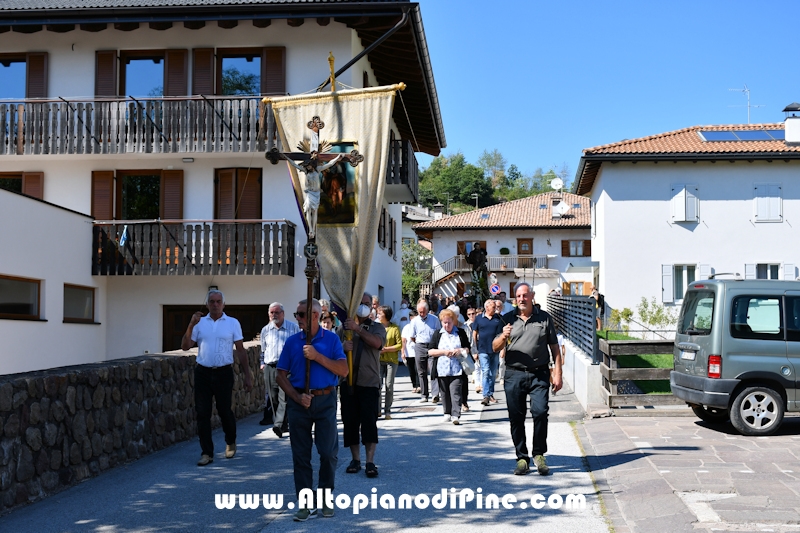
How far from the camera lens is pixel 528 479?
8.62m

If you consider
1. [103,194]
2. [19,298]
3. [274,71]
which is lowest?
[19,298]

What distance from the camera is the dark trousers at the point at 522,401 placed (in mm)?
8805

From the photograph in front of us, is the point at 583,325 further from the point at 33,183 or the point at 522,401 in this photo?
the point at 33,183

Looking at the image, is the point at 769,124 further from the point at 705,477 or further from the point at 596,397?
the point at 705,477

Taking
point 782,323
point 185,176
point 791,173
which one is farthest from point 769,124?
point 782,323

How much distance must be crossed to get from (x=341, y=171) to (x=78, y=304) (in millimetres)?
13375

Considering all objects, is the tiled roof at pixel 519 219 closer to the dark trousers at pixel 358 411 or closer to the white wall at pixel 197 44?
the white wall at pixel 197 44

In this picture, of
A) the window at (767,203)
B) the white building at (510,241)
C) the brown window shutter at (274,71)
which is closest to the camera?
the brown window shutter at (274,71)

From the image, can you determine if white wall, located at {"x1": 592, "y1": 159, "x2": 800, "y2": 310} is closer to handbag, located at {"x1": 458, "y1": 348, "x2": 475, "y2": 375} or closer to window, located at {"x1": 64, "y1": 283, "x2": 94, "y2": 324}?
window, located at {"x1": 64, "y1": 283, "x2": 94, "y2": 324}

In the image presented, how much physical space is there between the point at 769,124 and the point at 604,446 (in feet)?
101

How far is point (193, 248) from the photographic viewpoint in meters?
21.0

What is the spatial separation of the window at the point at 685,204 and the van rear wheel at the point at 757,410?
23625 mm

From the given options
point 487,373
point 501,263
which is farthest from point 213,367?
point 501,263
